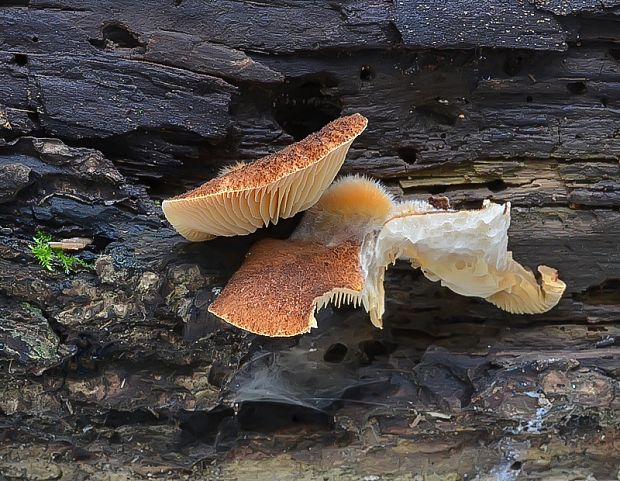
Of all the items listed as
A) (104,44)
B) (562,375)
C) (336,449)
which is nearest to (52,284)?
(104,44)

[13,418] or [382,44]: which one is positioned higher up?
[382,44]

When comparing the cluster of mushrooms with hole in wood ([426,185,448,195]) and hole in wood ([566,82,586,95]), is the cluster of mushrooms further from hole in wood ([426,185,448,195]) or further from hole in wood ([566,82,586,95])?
hole in wood ([566,82,586,95])

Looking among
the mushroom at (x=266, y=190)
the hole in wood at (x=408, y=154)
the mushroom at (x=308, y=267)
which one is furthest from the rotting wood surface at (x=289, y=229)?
the mushroom at (x=266, y=190)

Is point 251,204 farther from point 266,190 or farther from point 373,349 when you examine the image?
point 373,349

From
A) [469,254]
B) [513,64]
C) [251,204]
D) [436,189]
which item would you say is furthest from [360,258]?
[513,64]

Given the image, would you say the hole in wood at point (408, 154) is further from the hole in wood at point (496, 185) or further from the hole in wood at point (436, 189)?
the hole in wood at point (496, 185)

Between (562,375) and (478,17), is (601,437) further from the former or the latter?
(478,17)
